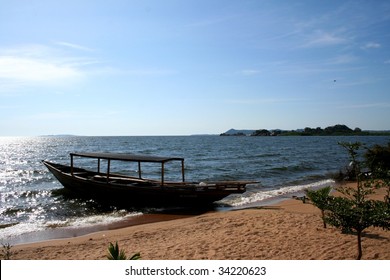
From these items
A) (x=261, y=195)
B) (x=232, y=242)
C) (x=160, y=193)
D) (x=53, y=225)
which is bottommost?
(x=53, y=225)

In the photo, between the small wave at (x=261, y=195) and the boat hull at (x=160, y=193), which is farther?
the small wave at (x=261, y=195)

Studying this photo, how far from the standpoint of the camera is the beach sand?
736cm

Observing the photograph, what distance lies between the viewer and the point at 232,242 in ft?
27.7

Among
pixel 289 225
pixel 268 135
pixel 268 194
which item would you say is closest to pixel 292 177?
pixel 268 194

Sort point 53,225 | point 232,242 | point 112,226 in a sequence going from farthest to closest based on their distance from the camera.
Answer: point 53,225
point 112,226
point 232,242

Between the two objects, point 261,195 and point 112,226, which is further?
point 261,195

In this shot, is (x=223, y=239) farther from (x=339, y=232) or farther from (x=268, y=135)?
(x=268, y=135)

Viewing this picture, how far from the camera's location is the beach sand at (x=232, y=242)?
7363 millimetres

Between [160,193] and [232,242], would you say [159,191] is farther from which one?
[232,242]

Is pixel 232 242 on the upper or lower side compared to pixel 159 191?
lower

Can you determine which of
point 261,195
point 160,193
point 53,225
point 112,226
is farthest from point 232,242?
point 261,195

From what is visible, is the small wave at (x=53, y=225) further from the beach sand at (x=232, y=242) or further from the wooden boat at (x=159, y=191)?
the beach sand at (x=232, y=242)

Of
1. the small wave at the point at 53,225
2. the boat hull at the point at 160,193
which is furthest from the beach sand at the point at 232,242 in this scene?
the boat hull at the point at 160,193

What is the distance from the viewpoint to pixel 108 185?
16.7 metres
